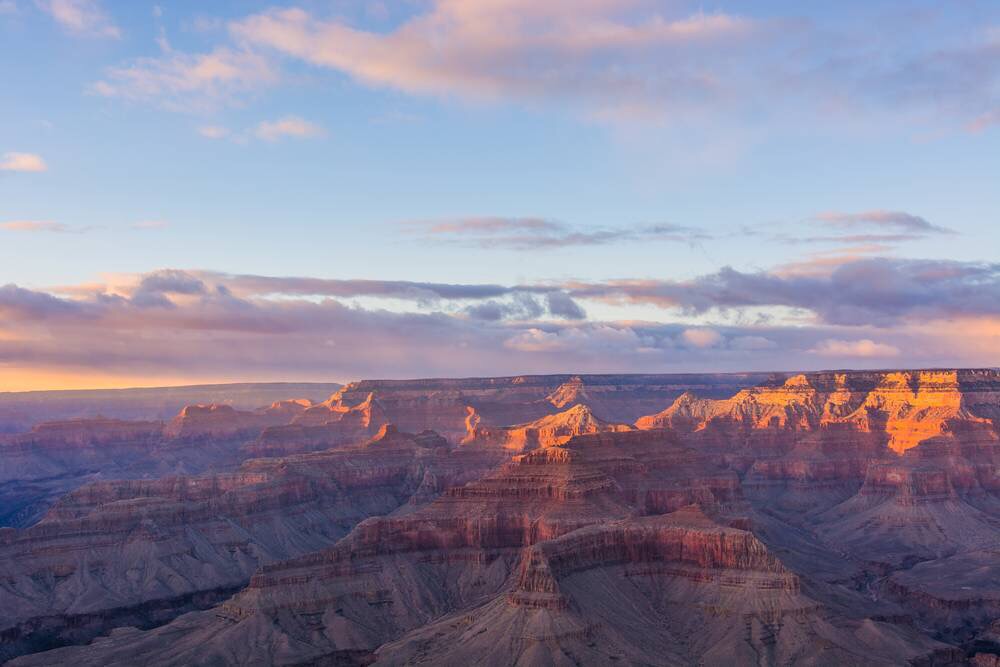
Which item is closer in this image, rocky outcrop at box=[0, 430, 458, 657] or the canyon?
the canyon

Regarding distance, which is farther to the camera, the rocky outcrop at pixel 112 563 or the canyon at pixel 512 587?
the rocky outcrop at pixel 112 563

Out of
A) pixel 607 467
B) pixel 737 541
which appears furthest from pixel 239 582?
pixel 737 541

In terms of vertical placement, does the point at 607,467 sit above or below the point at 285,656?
above

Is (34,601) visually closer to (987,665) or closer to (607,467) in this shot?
(607,467)

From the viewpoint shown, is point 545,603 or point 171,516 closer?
point 545,603

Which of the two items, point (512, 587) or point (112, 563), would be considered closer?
point (512, 587)

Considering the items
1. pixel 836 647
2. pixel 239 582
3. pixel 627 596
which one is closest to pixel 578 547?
pixel 627 596

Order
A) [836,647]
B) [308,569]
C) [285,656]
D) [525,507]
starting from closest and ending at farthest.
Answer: [836,647]
[285,656]
[308,569]
[525,507]

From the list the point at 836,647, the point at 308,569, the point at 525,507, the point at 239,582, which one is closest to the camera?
the point at 836,647

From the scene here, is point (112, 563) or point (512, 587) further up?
point (512, 587)
